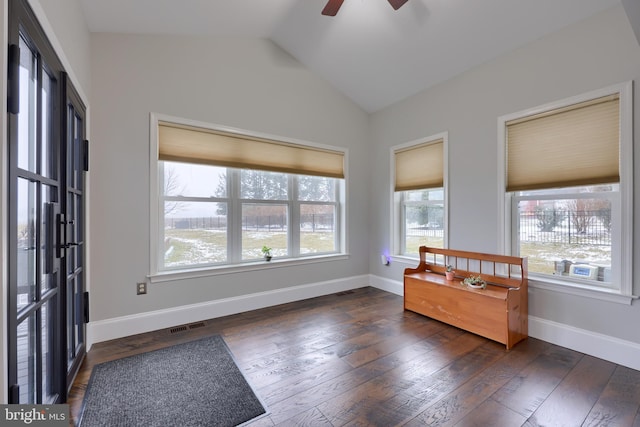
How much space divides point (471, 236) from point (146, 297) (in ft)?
11.5

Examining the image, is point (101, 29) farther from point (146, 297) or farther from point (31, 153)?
point (146, 297)

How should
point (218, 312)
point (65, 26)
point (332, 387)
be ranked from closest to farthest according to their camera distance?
point (65, 26), point (332, 387), point (218, 312)

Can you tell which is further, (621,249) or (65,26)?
(621,249)

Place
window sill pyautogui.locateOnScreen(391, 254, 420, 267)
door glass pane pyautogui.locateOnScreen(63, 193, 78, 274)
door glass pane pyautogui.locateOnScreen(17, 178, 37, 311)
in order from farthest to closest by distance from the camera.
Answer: window sill pyautogui.locateOnScreen(391, 254, 420, 267)
door glass pane pyautogui.locateOnScreen(63, 193, 78, 274)
door glass pane pyautogui.locateOnScreen(17, 178, 37, 311)

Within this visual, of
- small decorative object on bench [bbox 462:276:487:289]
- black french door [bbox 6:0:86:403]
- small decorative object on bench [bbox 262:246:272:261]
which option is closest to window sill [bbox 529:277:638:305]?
small decorative object on bench [bbox 462:276:487:289]

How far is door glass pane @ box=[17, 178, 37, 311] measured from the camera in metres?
1.20

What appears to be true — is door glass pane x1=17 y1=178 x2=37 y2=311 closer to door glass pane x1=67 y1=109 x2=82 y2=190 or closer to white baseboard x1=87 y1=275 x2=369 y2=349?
door glass pane x1=67 y1=109 x2=82 y2=190

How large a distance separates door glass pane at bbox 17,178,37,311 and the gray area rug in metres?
0.87

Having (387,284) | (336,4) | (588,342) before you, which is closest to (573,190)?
(588,342)

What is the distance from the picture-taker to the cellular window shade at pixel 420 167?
3.47 meters

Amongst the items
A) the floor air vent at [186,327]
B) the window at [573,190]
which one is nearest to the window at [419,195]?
the window at [573,190]

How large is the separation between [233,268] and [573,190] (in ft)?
11.4

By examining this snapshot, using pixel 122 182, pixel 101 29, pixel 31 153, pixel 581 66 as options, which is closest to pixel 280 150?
pixel 122 182

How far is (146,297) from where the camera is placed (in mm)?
2762
